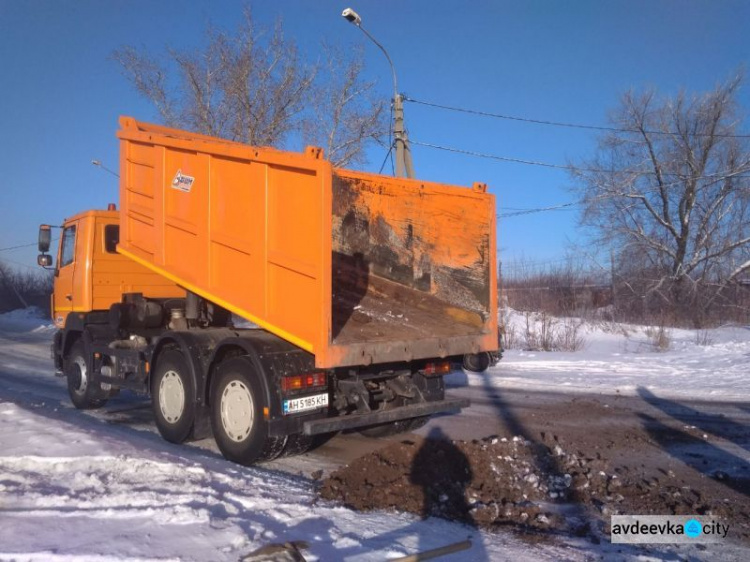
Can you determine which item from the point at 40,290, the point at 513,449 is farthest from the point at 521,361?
the point at 40,290

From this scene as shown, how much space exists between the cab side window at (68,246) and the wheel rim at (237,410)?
187 inches

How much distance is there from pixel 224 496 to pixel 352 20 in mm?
12973

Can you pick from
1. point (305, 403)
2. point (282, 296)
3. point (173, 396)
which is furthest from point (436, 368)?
point (173, 396)

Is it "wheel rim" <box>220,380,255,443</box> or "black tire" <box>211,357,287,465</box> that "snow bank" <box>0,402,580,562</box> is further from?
"wheel rim" <box>220,380,255,443</box>

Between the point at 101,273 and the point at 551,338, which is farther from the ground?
the point at 101,273

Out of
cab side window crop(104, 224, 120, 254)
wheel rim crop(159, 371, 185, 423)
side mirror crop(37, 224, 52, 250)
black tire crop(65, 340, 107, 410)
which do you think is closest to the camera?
wheel rim crop(159, 371, 185, 423)

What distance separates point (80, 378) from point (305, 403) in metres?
5.08

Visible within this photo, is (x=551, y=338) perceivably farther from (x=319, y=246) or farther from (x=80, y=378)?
(x=319, y=246)

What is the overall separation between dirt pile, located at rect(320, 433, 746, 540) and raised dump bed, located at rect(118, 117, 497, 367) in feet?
3.37

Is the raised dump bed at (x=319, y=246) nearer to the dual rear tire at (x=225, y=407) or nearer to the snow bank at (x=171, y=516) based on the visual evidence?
the dual rear tire at (x=225, y=407)

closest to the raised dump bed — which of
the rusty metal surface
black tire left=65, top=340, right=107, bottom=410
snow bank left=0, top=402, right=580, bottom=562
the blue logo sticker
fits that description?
the rusty metal surface

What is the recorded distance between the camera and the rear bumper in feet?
18.1

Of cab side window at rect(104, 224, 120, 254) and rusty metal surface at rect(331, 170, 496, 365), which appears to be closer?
rusty metal surface at rect(331, 170, 496, 365)

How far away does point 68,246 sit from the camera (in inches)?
375
